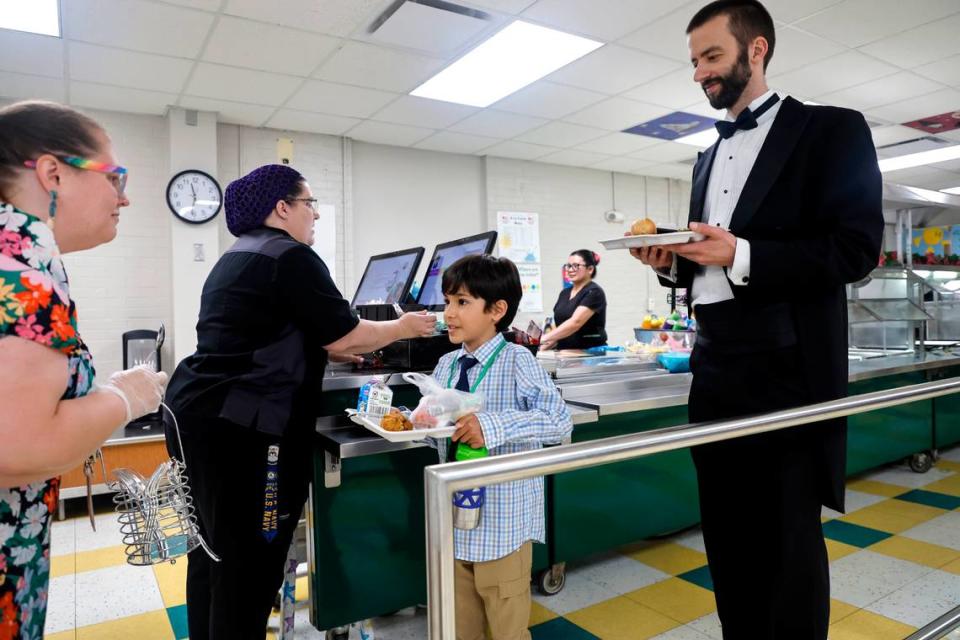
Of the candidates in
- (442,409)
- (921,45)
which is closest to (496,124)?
(921,45)

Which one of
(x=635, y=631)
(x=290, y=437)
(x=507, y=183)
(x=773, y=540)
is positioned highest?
(x=507, y=183)

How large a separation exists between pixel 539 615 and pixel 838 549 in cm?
161

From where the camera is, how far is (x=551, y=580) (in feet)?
8.54

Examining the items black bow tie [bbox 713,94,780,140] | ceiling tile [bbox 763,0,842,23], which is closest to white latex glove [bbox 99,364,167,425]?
black bow tie [bbox 713,94,780,140]

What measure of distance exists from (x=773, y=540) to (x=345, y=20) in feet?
11.8

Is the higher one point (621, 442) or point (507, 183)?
point (507, 183)

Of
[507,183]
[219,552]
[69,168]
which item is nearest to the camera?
[69,168]

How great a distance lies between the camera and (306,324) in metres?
1.71

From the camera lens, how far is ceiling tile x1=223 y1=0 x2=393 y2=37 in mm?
3529

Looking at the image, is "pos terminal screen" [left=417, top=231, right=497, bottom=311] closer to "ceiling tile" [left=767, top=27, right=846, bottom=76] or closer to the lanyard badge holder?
the lanyard badge holder

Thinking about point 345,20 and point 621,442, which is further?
point 345,20

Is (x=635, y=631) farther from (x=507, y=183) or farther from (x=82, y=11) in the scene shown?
(x=507, y=183)

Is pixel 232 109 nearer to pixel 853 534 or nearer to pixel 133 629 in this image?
pixel 133 629

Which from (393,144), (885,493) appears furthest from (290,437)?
(393,144)
